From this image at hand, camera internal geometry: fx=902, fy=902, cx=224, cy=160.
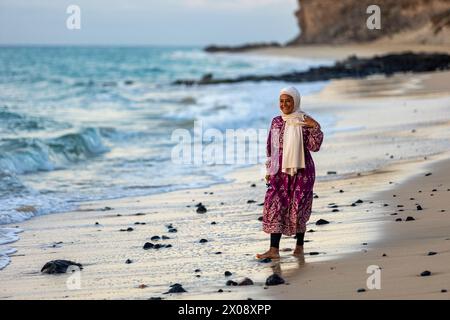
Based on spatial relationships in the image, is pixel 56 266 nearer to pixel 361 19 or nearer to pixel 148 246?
pixel 148 246

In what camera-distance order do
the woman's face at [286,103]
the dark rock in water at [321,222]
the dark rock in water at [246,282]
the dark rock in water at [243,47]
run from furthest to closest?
the dark rock in water at [243,47] → the dark rock in water at [321,222] → the woman's face at [286,103] → the dark rock in water at [246,282]

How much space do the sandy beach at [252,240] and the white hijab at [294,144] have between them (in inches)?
27.4

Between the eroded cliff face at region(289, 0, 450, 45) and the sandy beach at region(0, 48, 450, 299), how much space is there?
168 feet

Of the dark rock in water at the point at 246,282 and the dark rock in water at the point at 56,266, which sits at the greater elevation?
the dark rock in water at the point at 246,282

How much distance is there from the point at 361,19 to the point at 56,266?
3786 inches

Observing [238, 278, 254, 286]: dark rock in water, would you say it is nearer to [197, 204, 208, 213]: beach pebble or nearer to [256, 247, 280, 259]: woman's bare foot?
[256, 247, 280, 259]: woman's bare foot

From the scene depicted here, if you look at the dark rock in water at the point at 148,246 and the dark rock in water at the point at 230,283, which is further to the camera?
the dark rock in water at the point at 148,246

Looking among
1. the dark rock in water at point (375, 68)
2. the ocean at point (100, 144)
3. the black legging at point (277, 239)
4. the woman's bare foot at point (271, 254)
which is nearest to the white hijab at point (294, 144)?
the black legging at point (277, 239)

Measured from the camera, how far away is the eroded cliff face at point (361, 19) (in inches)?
2849

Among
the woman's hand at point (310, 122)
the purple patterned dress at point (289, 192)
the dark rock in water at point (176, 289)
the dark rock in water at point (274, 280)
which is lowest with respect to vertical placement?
the dark rock in water at point (176, 289)

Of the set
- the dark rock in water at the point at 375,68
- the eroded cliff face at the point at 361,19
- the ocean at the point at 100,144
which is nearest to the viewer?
the ocean at the point at 100,144

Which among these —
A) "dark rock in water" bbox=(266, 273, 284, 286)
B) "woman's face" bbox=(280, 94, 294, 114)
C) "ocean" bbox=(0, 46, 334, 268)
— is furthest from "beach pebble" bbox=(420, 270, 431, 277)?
"ocean" bbox=(0, 46, 334, 268)

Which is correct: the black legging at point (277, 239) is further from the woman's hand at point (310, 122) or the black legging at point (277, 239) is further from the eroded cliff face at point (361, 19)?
the eroded cliff face at point (361, 19)
